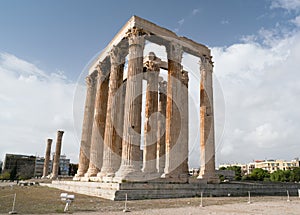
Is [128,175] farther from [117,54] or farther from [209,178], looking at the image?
[117,54]

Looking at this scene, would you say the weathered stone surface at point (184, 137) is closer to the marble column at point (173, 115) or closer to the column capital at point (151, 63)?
the marble column at point (173, 115)

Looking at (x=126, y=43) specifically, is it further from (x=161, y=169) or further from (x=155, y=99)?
(x=161, y=169)

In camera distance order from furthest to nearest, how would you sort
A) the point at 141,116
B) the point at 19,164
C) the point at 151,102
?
1. the point at 19,164
2. the point at 151,102
3. the point at 141,116

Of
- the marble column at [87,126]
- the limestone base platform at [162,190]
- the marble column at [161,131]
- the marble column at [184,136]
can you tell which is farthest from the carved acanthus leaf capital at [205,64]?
the marble column at [87,126]

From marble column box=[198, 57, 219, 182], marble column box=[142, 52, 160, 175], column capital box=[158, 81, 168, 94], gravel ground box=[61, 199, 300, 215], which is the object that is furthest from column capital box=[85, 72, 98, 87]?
gravel ground box=[61, 199, 300, 215]

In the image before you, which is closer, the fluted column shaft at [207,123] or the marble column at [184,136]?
the marble column at [184,136]

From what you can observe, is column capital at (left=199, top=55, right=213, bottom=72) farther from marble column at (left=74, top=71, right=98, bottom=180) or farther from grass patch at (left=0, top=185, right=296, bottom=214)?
grass patch at (left=0, top=185, right=296, bottom=214)

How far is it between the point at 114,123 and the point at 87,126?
Answer: 9.07m

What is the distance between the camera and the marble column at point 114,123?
23938 mm

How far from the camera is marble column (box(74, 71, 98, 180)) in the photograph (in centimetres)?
3191

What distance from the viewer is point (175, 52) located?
26594 mm

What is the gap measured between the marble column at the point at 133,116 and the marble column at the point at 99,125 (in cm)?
772

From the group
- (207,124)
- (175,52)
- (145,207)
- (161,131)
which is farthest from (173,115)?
(145,207)

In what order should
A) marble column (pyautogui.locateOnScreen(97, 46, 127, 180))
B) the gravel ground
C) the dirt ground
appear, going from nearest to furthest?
the gravel ground, the dirt ground, marble column (pyautogui.locateOnScreen(97, 46, 127, 180))
